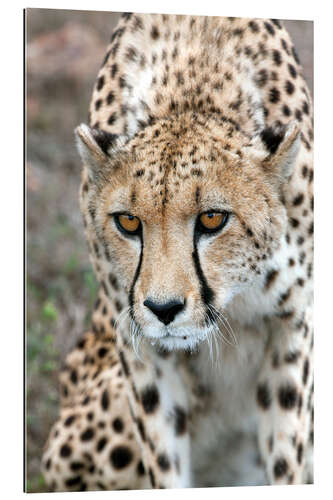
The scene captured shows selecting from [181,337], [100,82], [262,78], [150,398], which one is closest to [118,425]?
[150,398]

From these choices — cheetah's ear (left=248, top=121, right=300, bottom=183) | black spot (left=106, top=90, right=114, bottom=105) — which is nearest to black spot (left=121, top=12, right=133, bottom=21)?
black spot (left=106, top=90, right=114, bottom=105)

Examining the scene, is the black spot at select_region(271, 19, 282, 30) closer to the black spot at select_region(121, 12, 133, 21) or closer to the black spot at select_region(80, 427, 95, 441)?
the black spot at select_region(121, 12, 133, 21)

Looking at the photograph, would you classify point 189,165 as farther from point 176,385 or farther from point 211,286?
point 176,385

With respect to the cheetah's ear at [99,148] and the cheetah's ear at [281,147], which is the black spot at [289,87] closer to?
the cheetah's ear at [281,147]

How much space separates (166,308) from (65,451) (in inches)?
37.9

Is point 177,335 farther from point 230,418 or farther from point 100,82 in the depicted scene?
point 100,82

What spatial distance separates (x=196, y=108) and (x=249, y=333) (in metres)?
0.66

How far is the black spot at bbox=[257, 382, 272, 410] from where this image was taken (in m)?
3.00

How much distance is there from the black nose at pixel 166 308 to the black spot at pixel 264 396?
610mm

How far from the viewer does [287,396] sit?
9.70ft

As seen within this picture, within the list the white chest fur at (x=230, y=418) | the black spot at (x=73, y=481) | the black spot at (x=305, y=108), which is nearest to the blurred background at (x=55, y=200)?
the black spot at (x=73, y=481)

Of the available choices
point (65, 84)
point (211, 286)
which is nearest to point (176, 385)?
point (211, 286)
